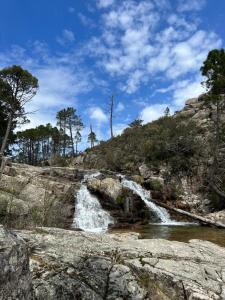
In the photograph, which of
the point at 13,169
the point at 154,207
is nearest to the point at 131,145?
the point at 154,207

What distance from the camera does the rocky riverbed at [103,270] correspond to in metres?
3.54

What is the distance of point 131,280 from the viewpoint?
16.3 feet

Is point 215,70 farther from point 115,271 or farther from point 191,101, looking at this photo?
point 191,101

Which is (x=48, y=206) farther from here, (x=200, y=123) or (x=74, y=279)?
(x=200, y=123)

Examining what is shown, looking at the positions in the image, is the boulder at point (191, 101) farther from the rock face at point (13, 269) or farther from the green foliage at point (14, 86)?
the rock face at point (13, 269)

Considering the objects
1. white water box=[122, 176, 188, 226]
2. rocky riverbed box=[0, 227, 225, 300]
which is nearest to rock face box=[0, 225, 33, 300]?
rocky riverbed box=[0, 227, 225, 300]

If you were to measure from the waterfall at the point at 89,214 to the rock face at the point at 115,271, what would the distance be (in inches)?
589

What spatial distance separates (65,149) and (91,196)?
42919mm

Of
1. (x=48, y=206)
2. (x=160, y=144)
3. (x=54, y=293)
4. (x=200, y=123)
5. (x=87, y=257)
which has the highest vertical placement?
Answer: (x=200, y=123)

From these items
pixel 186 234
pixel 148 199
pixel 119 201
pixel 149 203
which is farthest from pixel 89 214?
pixel 186 234

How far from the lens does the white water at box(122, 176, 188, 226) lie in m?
23.5

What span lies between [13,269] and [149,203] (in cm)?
2225

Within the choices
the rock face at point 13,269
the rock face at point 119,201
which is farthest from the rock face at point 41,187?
the rock face at point 13,269

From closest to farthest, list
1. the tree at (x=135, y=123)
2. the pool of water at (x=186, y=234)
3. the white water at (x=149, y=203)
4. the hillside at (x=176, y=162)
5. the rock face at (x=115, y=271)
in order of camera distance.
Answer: the rock face at (x=115, y=271), the pool of water at (x=186, y=234), the white water at (x=149, y=203), the hillside at (x=176, y=162), the tree at (x=135, y=123)
